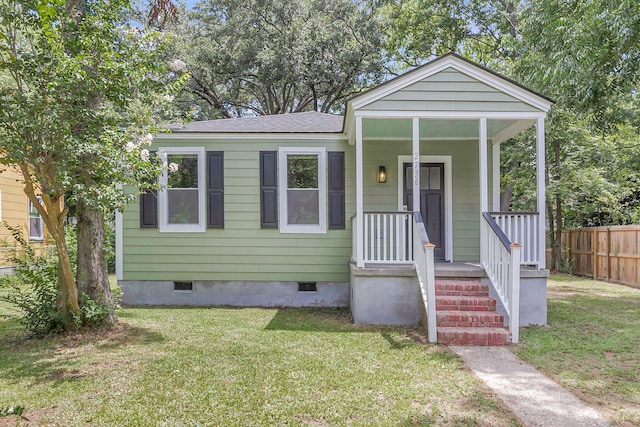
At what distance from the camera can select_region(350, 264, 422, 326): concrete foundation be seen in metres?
6.11

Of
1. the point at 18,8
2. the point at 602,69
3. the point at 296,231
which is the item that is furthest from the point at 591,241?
the point at 18,8

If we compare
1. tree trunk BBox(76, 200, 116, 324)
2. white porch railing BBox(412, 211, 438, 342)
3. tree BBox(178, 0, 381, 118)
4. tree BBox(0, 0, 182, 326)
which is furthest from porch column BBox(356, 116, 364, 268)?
tree BBox(178, 0, 381, 118)


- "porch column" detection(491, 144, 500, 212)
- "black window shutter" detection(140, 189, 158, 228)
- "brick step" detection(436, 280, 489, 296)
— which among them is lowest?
"brick step" detection(436, 280, 489, 296)

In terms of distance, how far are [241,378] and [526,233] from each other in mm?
4600

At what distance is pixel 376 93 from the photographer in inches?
247

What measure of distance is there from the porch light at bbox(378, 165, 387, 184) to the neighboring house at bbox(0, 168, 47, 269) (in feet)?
28.1

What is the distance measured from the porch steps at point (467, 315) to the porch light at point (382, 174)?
2353 millimetres

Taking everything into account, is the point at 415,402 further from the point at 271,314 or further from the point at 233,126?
the point at 233,126

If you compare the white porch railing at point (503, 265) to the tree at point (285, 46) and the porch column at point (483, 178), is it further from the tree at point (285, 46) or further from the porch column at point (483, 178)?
the tree at point (285, 46)

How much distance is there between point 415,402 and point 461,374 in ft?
2.86

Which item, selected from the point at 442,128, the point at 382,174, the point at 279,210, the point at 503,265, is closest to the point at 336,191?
the point at 382,174

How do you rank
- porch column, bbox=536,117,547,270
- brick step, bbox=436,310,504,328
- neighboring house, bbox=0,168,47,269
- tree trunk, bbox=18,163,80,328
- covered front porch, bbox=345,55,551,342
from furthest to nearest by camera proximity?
neighboring house, bbox=0,168,47,269
porch column, bbox=536,117,547,270
covered front porch, bbox=345,55,551,342
brick step, bbox=436,310,504,328
tree trunk, bbox=18,163,80,328

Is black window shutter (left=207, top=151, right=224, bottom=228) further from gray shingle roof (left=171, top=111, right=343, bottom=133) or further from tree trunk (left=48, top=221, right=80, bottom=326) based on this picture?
tree trunk (left=48, top=221, right=80, bottom=326)

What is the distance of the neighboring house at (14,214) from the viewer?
11031mm
